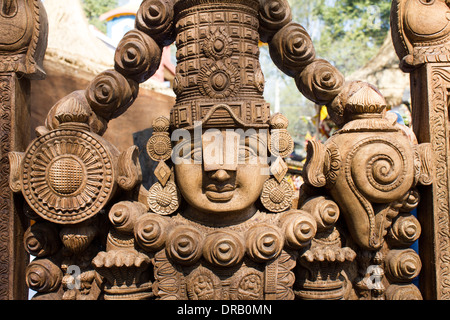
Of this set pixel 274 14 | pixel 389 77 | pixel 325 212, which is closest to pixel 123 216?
pixel 325 212

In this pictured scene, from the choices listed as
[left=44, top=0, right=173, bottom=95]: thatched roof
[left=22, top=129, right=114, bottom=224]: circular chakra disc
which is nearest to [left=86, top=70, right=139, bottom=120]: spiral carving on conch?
[left=22, top=129, right=114, bottom=224]: circular chakra disc

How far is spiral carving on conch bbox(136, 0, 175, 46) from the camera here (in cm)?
306

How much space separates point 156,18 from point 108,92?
0.66 m

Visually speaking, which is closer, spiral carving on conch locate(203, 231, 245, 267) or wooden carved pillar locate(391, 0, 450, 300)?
spiral carving on conch locate(203, 231, 245, 267)

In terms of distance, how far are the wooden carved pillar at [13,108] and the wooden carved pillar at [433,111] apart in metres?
2.90

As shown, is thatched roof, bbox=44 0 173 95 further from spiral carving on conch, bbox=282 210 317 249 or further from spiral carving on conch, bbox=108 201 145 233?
spiral carving on conch, bbox=282 210 317 249

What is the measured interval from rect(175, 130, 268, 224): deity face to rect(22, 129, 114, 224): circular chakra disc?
543 millimetres

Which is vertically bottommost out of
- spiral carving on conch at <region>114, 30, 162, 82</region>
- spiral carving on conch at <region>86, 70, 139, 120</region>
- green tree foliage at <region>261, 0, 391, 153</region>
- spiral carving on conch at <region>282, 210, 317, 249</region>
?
spiral carving on conch at <region>282, 210, 317, 249</region>
